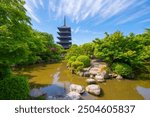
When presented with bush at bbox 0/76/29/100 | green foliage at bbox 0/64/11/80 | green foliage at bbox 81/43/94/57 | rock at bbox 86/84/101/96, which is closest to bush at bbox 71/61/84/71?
rock at bbox 86/84/101/96

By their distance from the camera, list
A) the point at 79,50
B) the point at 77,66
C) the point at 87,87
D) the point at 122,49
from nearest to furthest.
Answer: the point at 87,87, the point at 122,49, the point at 77,66, the point at 79,50

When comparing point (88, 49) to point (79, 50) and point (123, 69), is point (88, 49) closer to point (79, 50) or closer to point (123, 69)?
point (79, 50)

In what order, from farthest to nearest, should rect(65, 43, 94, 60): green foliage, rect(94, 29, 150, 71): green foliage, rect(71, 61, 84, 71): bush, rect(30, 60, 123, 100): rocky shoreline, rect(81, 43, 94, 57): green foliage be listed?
rect(81, 43, 94, 57): green foliage → rect(65, 43, 94, 60): green foliage → rect(71, 61, 84, 71): bush → rect(94, 29, 150, 71): green foliage → rect(30, 60, 123, 100): rocky shoreline

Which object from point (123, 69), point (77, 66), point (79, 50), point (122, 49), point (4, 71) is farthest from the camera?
point (79, 50)

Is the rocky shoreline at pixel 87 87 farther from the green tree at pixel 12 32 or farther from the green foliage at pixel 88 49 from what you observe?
the green foliage at pixel 88 49

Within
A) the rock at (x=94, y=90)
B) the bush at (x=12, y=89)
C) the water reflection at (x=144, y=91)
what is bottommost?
the water reflection at (x=144, y=91)

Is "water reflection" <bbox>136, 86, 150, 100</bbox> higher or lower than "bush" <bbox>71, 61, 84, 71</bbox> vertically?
lower

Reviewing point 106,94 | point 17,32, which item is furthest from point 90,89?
point 17,32

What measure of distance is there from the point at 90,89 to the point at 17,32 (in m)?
5.32

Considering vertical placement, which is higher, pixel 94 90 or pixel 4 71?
pixel 4 71

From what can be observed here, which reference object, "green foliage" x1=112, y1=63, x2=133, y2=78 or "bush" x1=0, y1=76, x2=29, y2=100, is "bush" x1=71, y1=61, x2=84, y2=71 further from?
"bush" x1=0, y1=76, x2=29, y2=100

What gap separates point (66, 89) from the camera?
1140cm

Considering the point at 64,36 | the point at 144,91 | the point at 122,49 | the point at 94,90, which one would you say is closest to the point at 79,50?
the point at 122,49

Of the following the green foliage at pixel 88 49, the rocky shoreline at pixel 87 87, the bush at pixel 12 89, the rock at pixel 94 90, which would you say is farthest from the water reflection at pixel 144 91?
the green foliage at pixel 88 49
